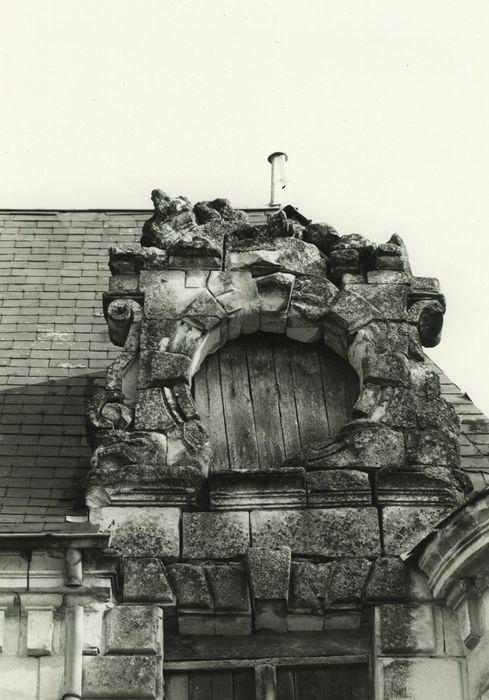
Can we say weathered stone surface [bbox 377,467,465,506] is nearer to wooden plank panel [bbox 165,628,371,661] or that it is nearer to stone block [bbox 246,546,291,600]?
stone block [bbox 246,546,291,600]

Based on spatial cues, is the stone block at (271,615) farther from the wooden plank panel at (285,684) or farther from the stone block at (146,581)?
the stone block at (146,581)

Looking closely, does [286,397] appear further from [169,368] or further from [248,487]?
[248,487]

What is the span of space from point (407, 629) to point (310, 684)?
2.19 ft

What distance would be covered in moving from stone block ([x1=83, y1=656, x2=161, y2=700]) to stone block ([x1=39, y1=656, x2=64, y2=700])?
0.46 feet

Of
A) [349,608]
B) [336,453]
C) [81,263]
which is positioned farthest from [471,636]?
[81,263]

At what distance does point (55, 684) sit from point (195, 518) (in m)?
1.41

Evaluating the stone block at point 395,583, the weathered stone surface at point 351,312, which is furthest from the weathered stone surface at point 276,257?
the stone block at point 395,583

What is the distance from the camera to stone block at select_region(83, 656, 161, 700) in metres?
9.99

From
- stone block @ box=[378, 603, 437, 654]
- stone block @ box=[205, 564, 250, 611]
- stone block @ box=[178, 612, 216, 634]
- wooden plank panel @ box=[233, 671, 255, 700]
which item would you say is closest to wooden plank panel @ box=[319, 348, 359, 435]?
stone block @ box=[205, 564, 250, 611]

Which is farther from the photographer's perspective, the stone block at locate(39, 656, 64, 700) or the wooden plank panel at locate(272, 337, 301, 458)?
the wooden plank panel at locate(272, 337, 301, 458)

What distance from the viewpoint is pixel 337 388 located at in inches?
469

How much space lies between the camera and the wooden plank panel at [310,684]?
1036 centimetres

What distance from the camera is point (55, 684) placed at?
392 inches

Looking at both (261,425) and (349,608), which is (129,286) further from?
(349,608)
